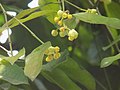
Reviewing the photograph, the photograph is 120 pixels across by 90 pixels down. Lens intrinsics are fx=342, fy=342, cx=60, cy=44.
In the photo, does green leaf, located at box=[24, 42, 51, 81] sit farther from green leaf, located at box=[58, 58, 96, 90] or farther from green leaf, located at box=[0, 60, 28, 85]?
green leaf, located at box=[58, 58, 96, 90]

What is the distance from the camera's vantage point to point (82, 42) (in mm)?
977

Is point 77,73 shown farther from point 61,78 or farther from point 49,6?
point 49,6

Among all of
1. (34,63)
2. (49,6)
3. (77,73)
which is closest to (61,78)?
(77,73)

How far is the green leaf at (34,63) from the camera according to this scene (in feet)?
1.69

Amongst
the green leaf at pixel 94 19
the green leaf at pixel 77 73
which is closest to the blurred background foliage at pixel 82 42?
the green leaf at pixel 77 73

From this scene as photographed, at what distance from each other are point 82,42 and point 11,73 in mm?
432

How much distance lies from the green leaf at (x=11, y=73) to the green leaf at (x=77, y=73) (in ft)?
0.71

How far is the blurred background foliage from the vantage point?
903 mm

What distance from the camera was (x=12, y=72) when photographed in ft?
1.89

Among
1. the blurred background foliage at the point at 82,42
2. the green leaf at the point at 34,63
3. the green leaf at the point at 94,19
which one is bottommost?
the blurred background foliage at the point at 82,42

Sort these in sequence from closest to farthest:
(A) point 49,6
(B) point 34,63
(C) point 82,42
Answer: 1. (B) point 34,63
2. (A) point 49,6
3. (C) point 82,42

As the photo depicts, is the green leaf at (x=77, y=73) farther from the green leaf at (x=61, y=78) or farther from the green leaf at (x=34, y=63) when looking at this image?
the green leaf at (x=34, y=63)

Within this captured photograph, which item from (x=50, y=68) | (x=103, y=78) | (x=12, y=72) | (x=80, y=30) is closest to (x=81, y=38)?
(x=80, y=30)

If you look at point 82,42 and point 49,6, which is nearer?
point 49,6
